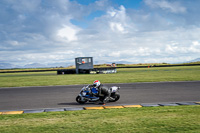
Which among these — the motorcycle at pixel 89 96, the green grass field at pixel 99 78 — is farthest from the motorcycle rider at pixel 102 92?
the green grass field at pixel 99 78

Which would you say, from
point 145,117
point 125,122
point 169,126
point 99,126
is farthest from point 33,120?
point 169,126

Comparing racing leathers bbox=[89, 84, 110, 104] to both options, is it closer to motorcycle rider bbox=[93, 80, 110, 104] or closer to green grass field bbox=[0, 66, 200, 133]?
motorcycle rider bbox=[93, 80, 110, 104]

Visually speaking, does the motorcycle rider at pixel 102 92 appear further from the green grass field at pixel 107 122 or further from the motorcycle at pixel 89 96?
the green grass field at pixel 107 122

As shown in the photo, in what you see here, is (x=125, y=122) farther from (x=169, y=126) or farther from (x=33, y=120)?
(x=33, y=120)

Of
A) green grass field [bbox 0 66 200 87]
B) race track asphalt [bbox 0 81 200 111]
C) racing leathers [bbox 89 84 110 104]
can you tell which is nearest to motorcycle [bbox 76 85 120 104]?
racing leathers [bbox 89 84 110 104]

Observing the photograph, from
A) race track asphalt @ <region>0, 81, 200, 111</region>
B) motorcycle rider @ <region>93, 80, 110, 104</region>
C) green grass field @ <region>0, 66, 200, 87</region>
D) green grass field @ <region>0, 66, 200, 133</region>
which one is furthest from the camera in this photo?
green grass field @ <region>0, 66, 200, 87</region>

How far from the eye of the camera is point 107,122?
594cm

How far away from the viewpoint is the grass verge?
5297 mm

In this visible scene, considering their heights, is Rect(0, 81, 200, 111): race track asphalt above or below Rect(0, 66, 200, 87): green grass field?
below

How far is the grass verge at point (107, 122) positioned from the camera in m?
5.30

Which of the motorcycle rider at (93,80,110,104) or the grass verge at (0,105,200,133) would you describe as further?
the motorcycle rider at (93,80,110,104)

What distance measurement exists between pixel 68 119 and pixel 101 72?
111 ft

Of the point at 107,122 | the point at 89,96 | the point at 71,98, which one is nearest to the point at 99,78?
the point at 71,98

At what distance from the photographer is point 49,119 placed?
6531 millimetres
